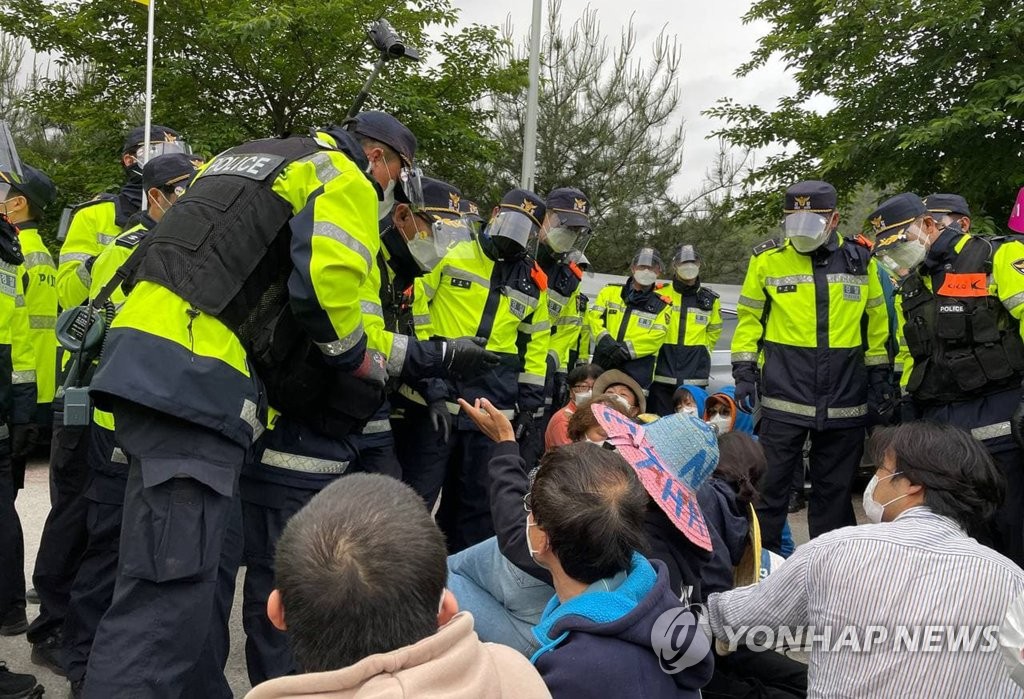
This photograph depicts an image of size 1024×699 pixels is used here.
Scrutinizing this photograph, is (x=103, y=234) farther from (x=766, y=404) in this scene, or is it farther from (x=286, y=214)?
(x=766, y=404)

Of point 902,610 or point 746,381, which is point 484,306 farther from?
point 902,610

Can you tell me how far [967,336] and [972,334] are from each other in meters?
0.03

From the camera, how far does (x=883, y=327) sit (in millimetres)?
5711

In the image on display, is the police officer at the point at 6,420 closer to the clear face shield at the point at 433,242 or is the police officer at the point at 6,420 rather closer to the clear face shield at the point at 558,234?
the clear face shield at the point at 433,242

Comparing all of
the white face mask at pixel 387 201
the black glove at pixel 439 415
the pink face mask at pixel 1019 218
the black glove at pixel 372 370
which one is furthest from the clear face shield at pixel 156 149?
the pink face mask at pixel 1019 218

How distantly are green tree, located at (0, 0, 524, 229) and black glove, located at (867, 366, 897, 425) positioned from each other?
30.7 feet

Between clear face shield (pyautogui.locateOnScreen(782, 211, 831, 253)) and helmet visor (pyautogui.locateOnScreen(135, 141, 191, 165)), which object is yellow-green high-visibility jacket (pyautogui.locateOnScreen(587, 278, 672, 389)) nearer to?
A: clear face shield (pyautogui.locateOnScreen(782, 211, 831, 253))

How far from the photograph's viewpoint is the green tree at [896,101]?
406 inches

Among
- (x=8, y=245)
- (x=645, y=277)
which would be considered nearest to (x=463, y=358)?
(x=8, y=245)

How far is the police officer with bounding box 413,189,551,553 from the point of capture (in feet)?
16.9

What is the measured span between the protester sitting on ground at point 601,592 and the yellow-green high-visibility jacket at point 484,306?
2910 millimetres

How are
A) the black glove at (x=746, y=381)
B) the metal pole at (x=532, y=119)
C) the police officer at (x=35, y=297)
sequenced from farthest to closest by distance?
1. the metal pole at (x=532, y=119)
2. the black glove at (x=746, y=381)
3. the police officer at (x=35, y=297)

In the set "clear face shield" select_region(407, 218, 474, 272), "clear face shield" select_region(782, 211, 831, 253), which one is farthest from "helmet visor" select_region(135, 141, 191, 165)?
"clear face shield" select_region(782, 211, 831, 253)

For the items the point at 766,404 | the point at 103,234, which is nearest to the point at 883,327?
the point at 766,404
